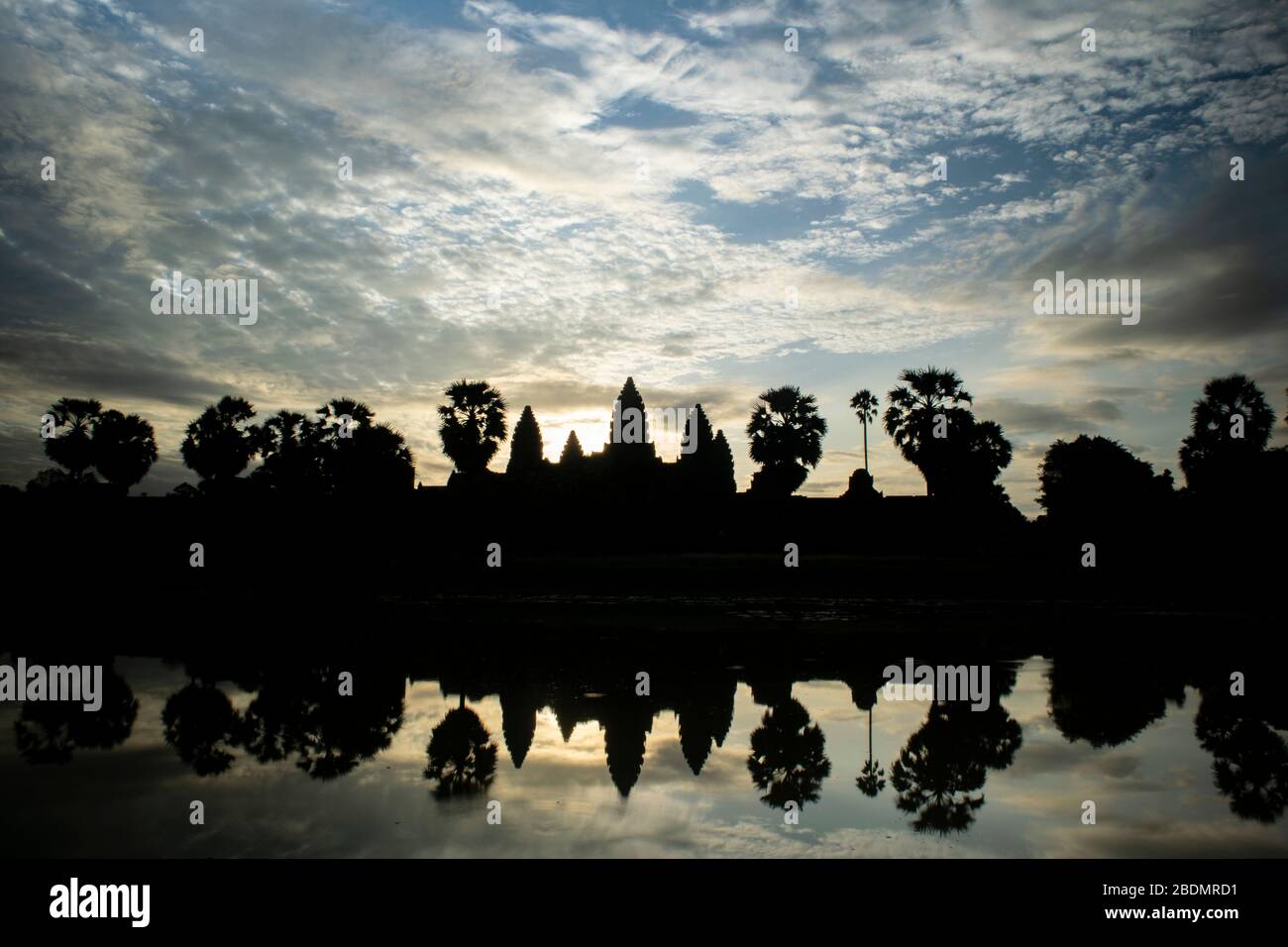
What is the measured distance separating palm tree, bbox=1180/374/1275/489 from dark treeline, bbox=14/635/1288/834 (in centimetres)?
4839

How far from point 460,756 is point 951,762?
4916 mm

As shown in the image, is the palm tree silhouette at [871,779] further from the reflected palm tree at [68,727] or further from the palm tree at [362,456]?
the palm tree at [362,456]

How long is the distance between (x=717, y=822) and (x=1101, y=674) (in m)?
9.44

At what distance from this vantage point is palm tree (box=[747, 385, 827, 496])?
64250 mm

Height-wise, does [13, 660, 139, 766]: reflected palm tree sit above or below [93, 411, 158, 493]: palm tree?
below

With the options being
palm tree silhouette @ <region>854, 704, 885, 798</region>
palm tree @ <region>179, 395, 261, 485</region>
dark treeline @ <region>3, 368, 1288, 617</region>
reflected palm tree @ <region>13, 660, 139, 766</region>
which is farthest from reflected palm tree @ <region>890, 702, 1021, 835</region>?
palm tree @ <region>179, 395, 261, 485</region>

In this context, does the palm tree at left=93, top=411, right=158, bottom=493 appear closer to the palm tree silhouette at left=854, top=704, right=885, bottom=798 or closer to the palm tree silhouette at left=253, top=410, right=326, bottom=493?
the palm tree silhouette at left=253, top=410, right=326, bottom=493

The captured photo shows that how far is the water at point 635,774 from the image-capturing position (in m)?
6.17

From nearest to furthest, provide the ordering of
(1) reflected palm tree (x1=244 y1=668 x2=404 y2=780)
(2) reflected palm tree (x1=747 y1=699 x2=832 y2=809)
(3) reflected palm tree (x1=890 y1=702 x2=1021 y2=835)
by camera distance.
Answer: (3) reflected palm tree (x1=890 y1=702 x2=1021 y2=835) < (2) reflected palm tree (x1=747 y1=699 x2=832 y2=809) < (1) reflected palm tree (x1=244 y1=668 x2=404 y2=780)

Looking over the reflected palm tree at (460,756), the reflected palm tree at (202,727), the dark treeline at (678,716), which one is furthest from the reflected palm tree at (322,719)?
the reflected palm tree at (460,756)

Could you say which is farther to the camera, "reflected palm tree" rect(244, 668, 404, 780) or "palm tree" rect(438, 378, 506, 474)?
"palm tree" rect(438, 378, 506, 474)
